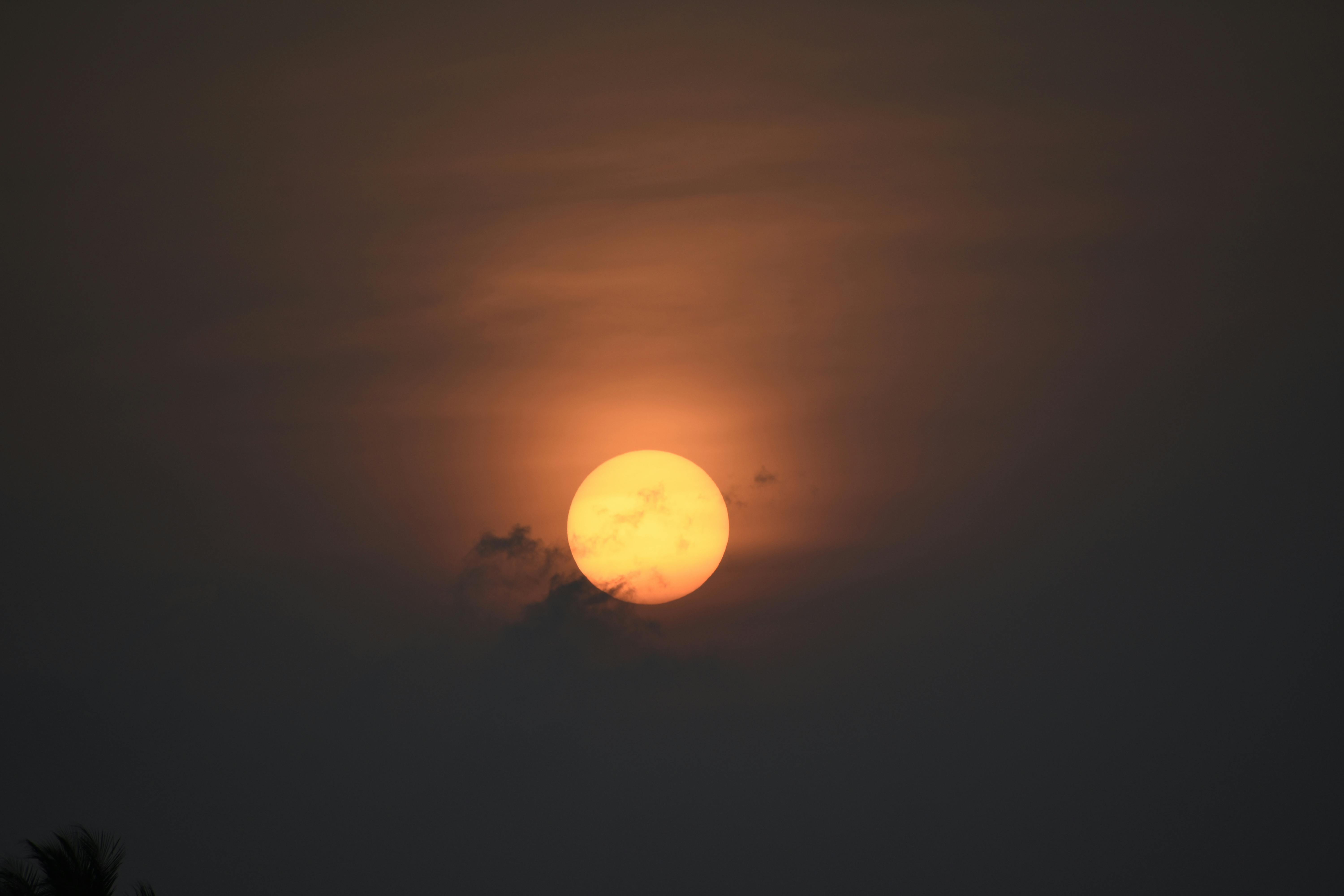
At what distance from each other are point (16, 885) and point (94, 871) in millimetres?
1689

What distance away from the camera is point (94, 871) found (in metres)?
28.5

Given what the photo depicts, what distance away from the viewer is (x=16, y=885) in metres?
27.2
